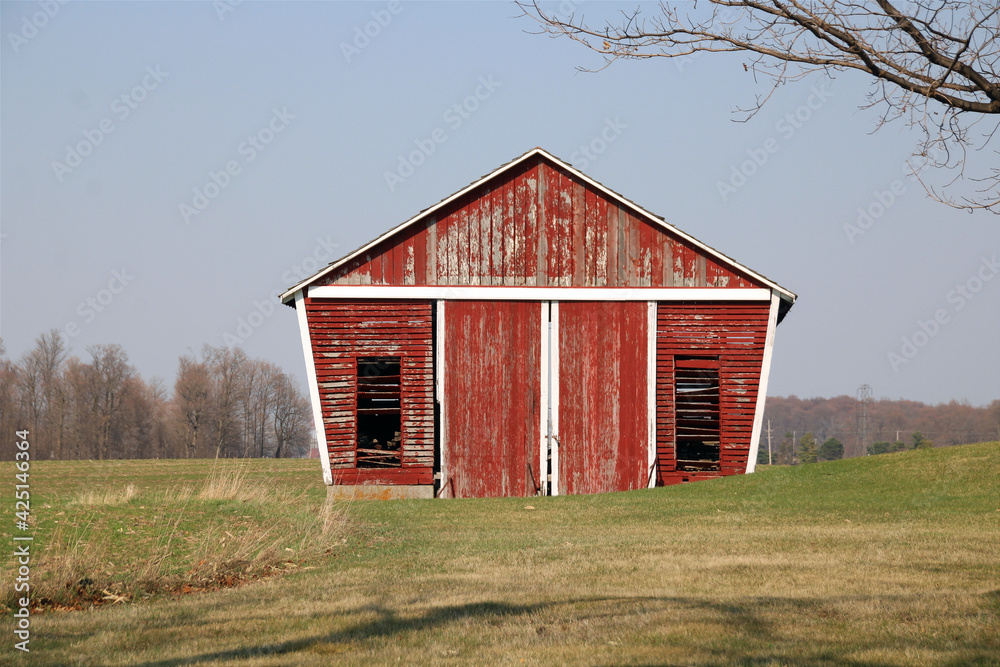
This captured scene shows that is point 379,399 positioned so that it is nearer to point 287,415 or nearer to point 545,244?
point 545,244

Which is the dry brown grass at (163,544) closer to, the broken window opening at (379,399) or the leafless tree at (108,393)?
the broken window opening at (379,399)

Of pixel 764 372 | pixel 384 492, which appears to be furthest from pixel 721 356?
pixel 384 492

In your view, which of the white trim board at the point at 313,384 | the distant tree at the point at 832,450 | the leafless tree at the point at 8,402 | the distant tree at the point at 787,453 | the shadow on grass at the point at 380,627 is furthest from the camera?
the distant tree at the point at 787,453

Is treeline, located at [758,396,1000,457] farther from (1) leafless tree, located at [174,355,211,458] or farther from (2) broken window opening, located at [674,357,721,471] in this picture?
(2) broken window opening, located at [674,357,721,471]

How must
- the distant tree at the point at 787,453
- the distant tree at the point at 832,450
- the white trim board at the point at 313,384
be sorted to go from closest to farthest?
the white trim board at the point at 313,384 < the distant tree at the point at 832,450 < the distant tree at the point at 787,453

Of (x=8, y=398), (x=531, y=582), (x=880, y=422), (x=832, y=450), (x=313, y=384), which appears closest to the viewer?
(x=531, y=582)

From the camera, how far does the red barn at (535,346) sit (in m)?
21.7

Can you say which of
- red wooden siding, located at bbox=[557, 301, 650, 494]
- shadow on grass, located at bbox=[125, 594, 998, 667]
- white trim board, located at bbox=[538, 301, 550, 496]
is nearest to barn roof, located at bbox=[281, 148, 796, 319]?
red wooden siding, located at bbox=[557, 301, 650, 494]

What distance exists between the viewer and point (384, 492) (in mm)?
21641

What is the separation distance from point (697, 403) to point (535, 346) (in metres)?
4.02

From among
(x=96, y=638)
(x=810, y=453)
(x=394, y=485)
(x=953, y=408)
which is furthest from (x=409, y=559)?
(x=953, y=408)

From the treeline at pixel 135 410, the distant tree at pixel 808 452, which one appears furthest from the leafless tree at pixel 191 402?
the distant tree at pixel 808 452

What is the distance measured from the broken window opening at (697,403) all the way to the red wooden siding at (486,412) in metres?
3.32

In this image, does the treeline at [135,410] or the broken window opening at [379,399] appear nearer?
the broken window opening at [379,399]
